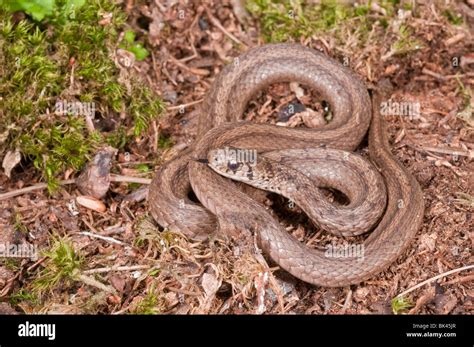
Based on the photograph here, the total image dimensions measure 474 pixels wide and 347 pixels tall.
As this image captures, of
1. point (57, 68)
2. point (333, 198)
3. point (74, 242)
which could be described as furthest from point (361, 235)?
point (57, 68)

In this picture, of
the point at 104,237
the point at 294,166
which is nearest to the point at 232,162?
the point at 294,166

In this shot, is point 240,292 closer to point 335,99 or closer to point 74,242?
point 74,242

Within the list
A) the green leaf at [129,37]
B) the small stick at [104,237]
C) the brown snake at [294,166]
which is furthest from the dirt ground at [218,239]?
the green leaf at [129,37]

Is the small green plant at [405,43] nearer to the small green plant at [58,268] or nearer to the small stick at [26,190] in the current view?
the small stick at [26,190]

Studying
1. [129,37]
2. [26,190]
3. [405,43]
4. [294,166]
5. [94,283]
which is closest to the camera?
[94,283]

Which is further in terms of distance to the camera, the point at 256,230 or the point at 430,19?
the point at 430,19

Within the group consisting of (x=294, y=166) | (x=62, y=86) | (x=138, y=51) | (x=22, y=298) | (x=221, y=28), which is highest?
(x=221, y=28)

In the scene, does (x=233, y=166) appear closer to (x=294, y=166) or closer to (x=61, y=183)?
(x=294, y=166)
